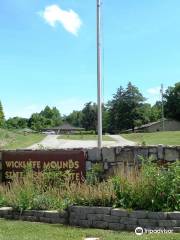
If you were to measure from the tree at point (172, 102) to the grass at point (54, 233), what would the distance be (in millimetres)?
107514

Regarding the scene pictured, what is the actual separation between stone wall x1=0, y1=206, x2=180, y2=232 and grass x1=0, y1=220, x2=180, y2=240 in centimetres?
31

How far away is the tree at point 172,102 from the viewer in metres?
118

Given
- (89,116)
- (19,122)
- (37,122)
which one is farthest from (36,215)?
(19,122)

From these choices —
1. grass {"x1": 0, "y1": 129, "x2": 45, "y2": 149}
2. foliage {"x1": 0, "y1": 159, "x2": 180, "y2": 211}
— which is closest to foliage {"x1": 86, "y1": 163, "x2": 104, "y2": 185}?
foliage {"x1": 0, "y1": 159, "x2": 180, "y2": 211}

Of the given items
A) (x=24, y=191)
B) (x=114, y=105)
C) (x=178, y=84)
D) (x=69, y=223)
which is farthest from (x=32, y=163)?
(x=114, y=105)

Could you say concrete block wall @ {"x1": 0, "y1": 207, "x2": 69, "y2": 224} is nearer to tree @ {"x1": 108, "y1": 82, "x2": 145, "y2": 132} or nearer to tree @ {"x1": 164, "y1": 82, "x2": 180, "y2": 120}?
tree @ {"x1": 164, "y1": 82, "x2": 180, "y2": 120}

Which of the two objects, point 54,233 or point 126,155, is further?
point 126,155

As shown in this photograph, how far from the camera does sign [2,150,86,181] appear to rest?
44.8 ft

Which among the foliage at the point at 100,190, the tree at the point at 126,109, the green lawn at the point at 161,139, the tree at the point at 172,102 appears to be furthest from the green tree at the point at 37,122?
the foliage at the point at 100,190

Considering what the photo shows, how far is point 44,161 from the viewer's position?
13.9 metres

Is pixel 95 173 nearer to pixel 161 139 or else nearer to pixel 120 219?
pixel 120 219

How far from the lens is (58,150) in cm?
1398

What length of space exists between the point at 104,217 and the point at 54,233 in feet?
3.74

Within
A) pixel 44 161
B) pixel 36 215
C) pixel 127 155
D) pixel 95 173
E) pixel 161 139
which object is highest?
pixel 161 139
